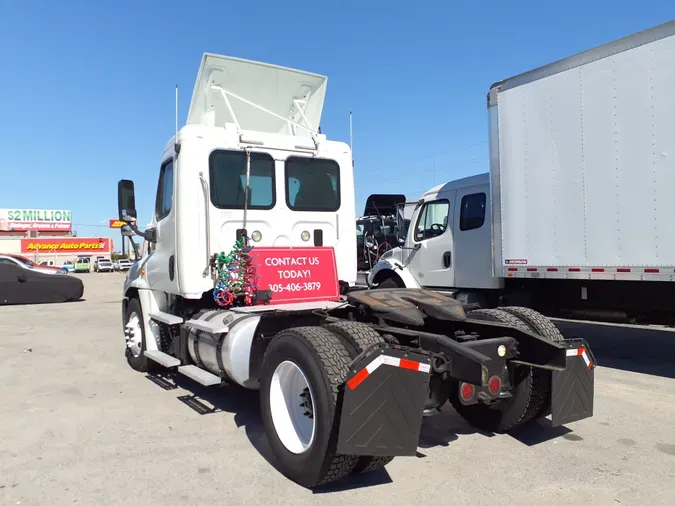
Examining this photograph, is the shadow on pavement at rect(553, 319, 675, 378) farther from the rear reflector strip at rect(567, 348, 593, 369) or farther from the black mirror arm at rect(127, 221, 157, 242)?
the black mirror arm at rect(127, 221, 157, 242)

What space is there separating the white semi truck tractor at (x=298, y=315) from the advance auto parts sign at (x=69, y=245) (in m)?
77.8

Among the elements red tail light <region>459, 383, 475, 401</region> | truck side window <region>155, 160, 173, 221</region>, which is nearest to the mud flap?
red tail light <region>459, 383, 475, 401</region>

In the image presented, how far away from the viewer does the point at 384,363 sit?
3115 millimetres

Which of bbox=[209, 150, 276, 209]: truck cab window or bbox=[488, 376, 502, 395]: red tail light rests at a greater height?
bbox=[209, 150, 276, 209]: truck cab window

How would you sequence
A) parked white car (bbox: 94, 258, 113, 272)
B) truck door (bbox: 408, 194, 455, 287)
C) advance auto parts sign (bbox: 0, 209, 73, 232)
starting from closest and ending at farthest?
truck door (bbox: 408, 194, 455, 287), parked white car (bbox: 94, 258, 113, 272), advance auto parts sign (bbox: 0, 209, 73, 232)

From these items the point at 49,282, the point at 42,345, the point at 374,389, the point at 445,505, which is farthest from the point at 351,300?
the point at 49,282

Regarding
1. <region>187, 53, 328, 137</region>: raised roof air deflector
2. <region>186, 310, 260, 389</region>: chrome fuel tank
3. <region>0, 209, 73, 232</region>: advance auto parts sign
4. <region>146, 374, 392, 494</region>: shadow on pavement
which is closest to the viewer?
<region>146, 374, 392, 494</region>: shadow on pavement

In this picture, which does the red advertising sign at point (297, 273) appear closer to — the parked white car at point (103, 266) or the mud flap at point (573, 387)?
the mud flap at point (573, 387)

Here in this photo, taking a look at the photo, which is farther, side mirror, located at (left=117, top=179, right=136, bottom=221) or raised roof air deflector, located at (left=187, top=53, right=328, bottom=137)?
side mirror, located at (left=117, top=179, right=136, bottom=221)

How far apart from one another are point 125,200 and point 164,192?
0.56 meters

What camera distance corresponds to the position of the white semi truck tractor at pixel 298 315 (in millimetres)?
3229

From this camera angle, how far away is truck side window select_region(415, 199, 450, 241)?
9.28m

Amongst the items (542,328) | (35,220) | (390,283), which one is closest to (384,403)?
(542,328)

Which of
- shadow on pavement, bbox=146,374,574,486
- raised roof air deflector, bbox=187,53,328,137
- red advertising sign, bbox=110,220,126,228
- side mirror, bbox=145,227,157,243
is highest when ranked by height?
raised roof air deflector, bbox=187,53,328,137
